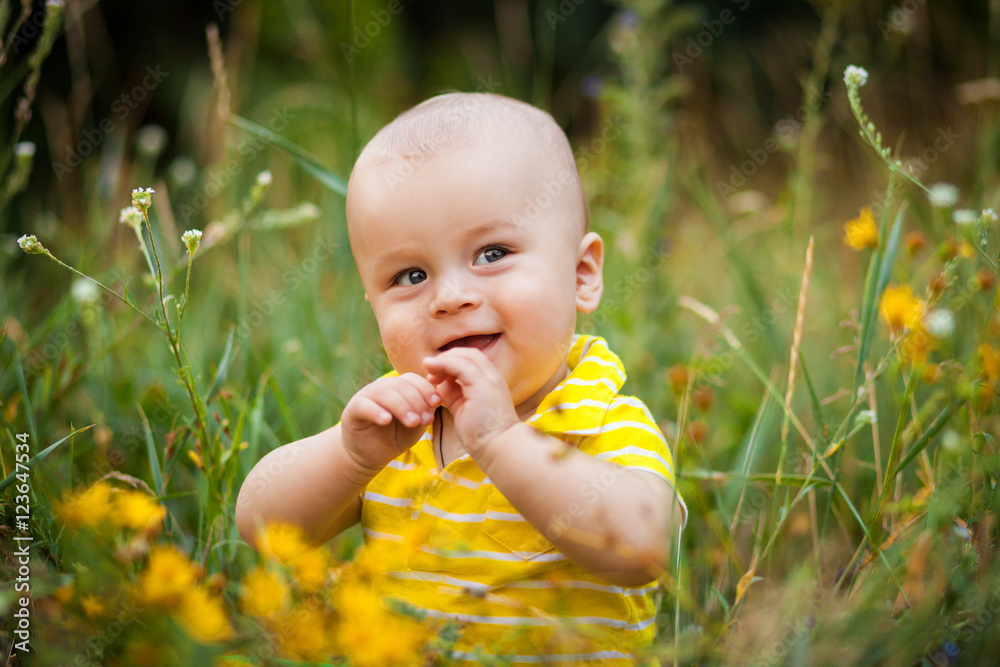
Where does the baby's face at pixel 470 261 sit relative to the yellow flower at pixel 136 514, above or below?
above

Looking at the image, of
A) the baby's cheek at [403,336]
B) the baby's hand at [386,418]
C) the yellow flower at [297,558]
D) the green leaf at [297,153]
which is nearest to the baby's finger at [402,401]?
the baby's hand at [386,418]

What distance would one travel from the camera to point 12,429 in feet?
4.61

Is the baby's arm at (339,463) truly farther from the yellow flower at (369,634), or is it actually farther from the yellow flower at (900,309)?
the yellow flower at (900,309)

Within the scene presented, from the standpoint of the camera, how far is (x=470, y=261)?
3.61ft

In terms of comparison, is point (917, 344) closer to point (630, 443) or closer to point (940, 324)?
point (940, 324)

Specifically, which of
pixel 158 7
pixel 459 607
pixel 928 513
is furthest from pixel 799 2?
pixel 459 607

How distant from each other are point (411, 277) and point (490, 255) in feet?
0.43

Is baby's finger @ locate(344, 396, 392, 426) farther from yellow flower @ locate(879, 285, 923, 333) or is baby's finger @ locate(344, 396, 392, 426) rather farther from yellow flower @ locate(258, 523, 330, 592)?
yellow flower @ locate(879, 285, 923, 333)

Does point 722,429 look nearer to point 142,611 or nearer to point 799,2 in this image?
point 142,611

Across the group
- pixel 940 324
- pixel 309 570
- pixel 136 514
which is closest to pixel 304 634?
pixel 309 570

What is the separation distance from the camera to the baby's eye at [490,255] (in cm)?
112

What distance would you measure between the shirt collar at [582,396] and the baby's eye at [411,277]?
0.88 ft

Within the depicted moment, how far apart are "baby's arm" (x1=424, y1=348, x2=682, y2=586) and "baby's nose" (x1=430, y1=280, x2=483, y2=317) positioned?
0.30 feet

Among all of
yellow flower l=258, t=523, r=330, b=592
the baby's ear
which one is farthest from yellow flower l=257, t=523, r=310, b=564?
the baby's ear
